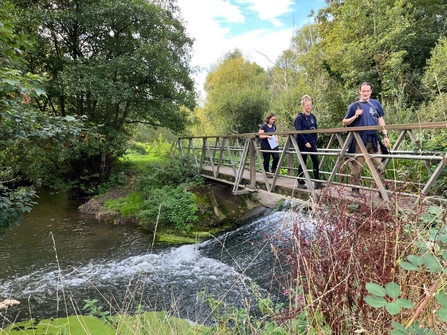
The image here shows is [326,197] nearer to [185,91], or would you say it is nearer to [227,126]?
[185,91]

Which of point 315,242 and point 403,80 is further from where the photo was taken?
point 403,80

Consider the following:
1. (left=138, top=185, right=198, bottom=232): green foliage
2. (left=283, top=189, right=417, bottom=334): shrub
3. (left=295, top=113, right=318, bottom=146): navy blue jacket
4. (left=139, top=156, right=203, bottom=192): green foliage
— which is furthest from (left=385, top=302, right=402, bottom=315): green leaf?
(left=139, top=156, right=203, bottom=192): green foliage

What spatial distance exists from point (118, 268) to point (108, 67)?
6.17 meters

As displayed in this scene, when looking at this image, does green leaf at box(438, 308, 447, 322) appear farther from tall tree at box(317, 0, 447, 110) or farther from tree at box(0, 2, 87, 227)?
tall tree at box(317, 0, 447, 110)

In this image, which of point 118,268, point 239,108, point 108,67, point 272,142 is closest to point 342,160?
point 272,142

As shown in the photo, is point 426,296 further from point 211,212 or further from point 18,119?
point 211,212

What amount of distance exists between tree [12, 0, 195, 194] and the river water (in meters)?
2.88

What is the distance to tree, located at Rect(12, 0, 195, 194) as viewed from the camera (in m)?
8.61

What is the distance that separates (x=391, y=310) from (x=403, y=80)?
42.4ft

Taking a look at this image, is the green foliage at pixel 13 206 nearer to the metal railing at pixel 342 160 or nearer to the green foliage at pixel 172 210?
the metal railing at pixel 342 160

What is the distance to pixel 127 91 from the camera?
8.89 m

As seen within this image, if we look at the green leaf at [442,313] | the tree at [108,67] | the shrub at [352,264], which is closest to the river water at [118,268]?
the shrub at [352,264]

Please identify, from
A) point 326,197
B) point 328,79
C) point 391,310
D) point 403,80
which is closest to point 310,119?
point 326,197

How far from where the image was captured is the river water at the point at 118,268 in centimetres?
419
